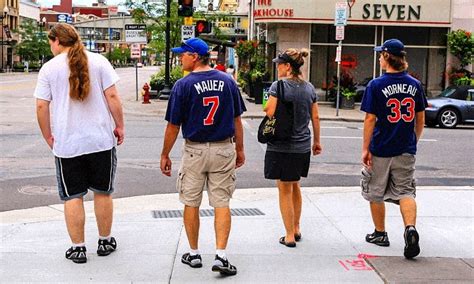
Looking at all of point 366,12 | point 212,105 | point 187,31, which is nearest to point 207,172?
point 212,105

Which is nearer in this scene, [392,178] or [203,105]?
[203,105]

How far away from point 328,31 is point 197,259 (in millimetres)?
23570

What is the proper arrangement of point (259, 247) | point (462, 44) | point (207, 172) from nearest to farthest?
point (207, 172), point (259, 247), point (462, 44)

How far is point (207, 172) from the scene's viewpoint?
554cm

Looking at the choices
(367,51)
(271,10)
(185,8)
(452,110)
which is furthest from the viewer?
(367,51)

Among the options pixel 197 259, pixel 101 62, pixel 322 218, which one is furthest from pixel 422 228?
pixel 101 62

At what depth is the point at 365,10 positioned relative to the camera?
27219 millimetres

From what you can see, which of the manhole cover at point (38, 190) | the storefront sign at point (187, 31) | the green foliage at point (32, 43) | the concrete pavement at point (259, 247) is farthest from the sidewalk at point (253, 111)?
the green foliage at point (32, 43)

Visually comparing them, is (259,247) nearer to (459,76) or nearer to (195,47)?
(195,47)

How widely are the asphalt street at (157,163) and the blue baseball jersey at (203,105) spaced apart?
386 cm

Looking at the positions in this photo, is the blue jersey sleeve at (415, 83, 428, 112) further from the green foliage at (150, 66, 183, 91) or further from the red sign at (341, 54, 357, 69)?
the green foliage at (150, 66, 183, 91)

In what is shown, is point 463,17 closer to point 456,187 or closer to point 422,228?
point 456,187

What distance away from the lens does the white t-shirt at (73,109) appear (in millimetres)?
5578

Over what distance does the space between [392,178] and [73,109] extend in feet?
9.73
